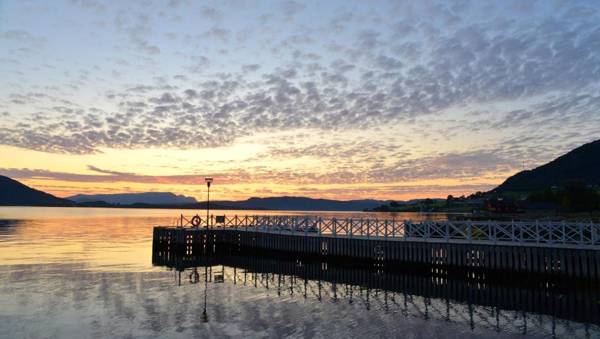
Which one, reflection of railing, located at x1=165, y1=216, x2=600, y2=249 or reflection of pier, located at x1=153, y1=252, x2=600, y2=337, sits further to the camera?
reflection of railing, located at x1=165, y1=216, x2=600, y2=249

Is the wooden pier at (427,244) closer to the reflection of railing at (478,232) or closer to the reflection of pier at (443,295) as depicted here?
the reflection of railing at (478,232)

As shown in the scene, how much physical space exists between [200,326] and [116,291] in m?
9.59

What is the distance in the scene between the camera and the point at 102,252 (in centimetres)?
4597

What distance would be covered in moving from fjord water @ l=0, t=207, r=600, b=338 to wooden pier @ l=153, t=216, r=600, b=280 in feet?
7.02

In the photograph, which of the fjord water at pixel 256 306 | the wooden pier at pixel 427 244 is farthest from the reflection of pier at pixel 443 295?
the wooden pier at pixel 427 244

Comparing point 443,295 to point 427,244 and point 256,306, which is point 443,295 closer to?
point 427,244

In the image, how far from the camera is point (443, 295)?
25578 mm

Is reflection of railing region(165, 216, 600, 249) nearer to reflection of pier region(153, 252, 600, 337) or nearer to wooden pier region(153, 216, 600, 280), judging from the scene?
wooden pier region(153, 216, 600, 280)

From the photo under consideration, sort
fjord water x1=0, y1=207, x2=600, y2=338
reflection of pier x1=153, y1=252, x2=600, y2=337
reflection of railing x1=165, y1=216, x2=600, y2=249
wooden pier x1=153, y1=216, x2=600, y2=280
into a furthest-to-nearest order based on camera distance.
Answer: reflection of railing x1=165, y1=216, x2=600, y2=249 < wooden pier x1=153, y1=216, x2=600, y2=280 < reflection of pier x1=153, y1=252, x2=600, y2=337 < fjord water x1=0, y1=207, x2=600, y2=338

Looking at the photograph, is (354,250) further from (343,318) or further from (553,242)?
(343,318)

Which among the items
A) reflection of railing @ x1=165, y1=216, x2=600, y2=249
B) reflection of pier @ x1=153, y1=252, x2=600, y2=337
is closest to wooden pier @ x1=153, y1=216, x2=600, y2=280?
reflection of railing @ x1=165, y1=216, x2=600, y2=249

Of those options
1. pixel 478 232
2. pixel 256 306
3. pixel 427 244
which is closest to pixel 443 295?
pixel 427 244

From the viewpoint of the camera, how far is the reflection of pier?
20.0 m

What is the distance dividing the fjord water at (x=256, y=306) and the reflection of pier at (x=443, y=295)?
0.06m
